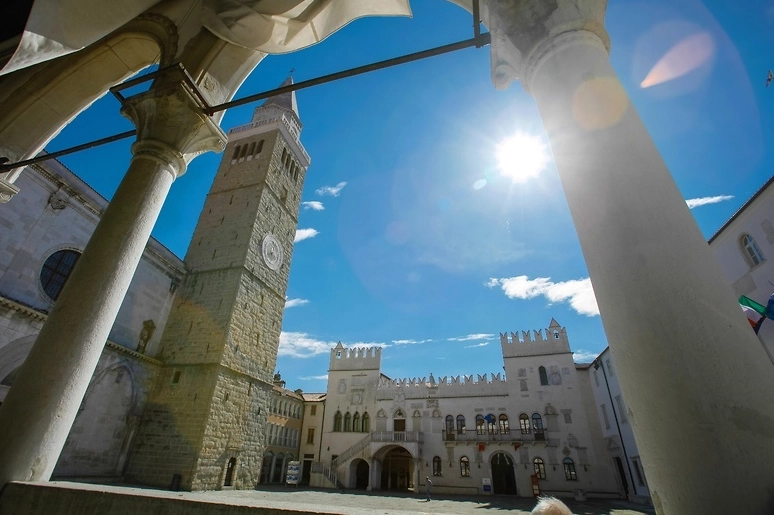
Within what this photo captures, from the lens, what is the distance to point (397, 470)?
1104 inches

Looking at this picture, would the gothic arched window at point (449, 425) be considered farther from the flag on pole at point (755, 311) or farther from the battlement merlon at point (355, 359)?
the flag on pole at point (755, 311)

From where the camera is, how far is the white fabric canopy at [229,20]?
272 cm

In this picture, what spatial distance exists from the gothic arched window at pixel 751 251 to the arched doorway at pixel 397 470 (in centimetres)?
2453

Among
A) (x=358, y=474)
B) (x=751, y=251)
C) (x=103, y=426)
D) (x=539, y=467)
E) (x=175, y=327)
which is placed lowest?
(x=358, y=474)

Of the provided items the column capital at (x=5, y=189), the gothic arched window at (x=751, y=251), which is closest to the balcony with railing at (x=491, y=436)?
the gothic arched window at (x=751, y=251)

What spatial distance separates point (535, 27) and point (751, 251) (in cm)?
1226

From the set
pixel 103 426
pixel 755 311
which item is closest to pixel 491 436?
pixel 755 311

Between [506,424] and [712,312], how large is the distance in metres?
28.0

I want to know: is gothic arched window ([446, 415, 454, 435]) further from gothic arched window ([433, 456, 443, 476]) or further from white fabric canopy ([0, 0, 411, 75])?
white fabric canopy ([0, 0, 411, 75])

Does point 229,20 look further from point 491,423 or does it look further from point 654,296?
point 491,423

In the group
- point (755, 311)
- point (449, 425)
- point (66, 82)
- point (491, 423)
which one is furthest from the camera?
point (449, 425)

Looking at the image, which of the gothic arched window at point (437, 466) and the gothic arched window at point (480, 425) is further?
the gothic arched window at point (480, 425)

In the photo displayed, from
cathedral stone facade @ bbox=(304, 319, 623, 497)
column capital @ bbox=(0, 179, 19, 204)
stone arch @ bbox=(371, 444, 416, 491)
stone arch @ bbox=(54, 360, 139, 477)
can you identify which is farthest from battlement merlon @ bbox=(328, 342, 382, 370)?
column capital @ bbox=(0, 179, 19, 204)

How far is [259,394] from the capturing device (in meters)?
15.9
